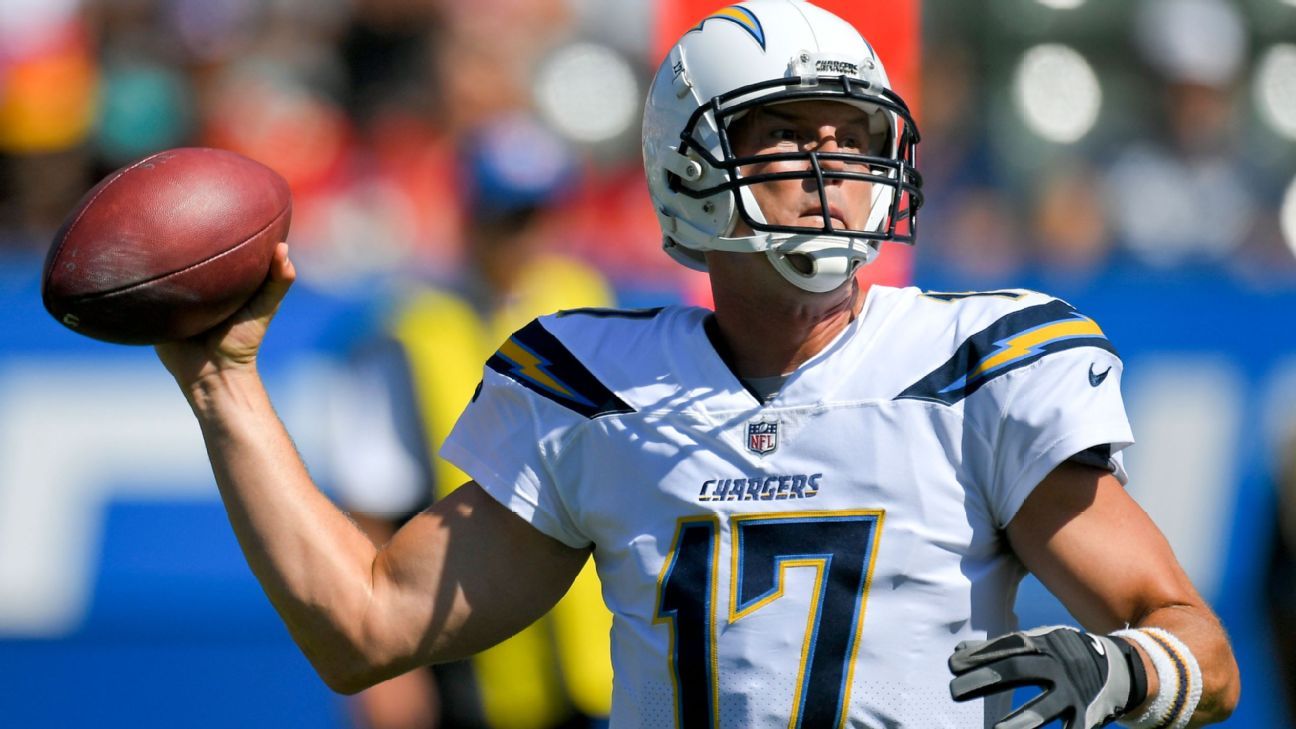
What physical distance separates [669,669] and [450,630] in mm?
350

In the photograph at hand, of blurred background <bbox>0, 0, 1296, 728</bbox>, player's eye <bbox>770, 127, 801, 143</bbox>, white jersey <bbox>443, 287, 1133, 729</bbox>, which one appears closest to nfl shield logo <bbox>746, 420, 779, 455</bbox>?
white jersey <bbox>443, 287, 1133, 729</bbox>

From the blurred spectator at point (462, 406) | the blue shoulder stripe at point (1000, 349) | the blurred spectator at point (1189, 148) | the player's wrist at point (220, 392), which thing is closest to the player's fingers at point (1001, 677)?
the blue shoulder stripe at point (1000, 349)

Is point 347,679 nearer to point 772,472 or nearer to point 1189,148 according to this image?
point 772,472

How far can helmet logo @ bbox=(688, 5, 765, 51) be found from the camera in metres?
2.26

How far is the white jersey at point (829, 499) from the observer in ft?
6.67

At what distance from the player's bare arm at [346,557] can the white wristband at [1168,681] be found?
821mm

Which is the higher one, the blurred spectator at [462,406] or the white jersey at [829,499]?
the white jersey at [829,499]

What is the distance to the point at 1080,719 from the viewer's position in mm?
1727

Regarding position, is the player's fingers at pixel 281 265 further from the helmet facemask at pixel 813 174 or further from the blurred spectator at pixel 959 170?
→ the blurred spectator at pixel 959 170

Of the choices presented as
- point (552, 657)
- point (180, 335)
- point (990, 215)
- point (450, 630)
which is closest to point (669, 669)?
point (450, 630)

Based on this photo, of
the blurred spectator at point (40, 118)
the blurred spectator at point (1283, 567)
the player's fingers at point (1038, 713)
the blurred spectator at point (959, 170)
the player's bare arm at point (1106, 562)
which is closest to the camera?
the player's fingers at point (1038, 713)

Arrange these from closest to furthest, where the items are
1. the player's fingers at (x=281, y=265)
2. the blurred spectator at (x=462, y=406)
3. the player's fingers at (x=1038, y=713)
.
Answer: the player's fingers at (x=1038, y=713) → the player's fingers at (x=281, y=265) → the blurred spectator at (x=462, y=406)

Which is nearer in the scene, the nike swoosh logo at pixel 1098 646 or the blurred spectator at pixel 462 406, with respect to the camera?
the nike swoosh logo at pixel 1098 646

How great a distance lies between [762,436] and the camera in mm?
2139
